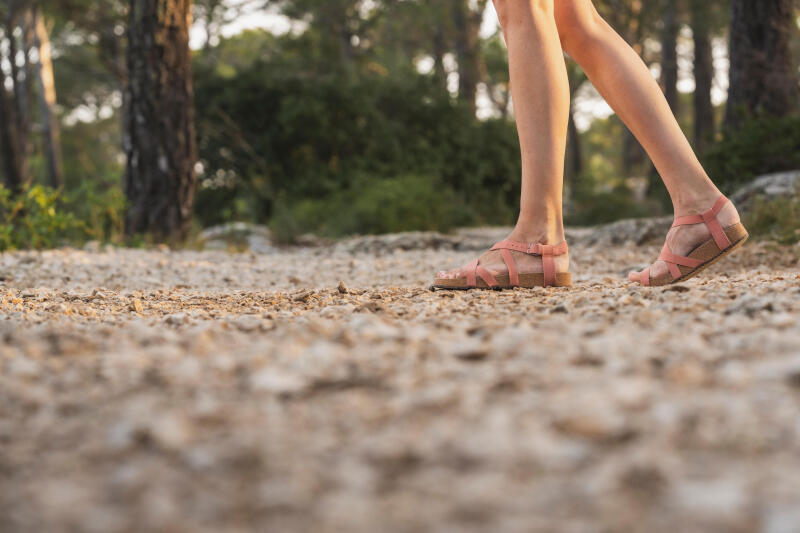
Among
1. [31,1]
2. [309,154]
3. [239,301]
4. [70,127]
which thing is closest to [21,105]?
[31,1]

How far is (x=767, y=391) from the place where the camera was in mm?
979

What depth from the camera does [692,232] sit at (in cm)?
215

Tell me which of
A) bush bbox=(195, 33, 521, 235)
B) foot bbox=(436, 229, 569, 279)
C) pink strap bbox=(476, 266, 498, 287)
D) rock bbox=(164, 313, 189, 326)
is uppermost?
bush bbox=(195, 33, 521, 235)

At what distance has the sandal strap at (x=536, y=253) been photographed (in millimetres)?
2271

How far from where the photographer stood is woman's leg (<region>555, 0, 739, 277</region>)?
84.7 inches

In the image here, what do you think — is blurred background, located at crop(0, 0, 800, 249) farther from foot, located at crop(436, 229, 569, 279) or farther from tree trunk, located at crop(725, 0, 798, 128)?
foot, located at crop(436, 229, 569, 279)

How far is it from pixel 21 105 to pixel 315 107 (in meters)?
8.14

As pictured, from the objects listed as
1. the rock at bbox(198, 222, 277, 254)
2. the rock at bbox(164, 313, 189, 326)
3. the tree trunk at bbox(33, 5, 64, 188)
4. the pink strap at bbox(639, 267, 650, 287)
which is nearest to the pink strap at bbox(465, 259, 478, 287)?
the pink strap at bbox(639, 267, 650, 287)

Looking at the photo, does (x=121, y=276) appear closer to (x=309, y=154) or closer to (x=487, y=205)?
(x=309, y=154)

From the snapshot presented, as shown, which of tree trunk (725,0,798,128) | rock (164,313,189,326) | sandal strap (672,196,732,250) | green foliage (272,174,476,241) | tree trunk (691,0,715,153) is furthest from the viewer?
tree trunk (691,0,715,153)

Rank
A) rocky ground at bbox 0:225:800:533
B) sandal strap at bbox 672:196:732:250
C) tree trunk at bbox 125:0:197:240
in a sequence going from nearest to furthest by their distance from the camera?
rocky ground at bbox 0:225:800:533, sandal strap at bbox 672:196:732:250, tree trunk at bbox 125:0:197:240

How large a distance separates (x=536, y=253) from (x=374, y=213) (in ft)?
18.3

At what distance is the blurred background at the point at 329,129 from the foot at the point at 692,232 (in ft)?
7.47

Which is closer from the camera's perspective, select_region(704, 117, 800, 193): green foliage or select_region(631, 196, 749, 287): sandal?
select_region(631, 196, 749, 287): sandal
